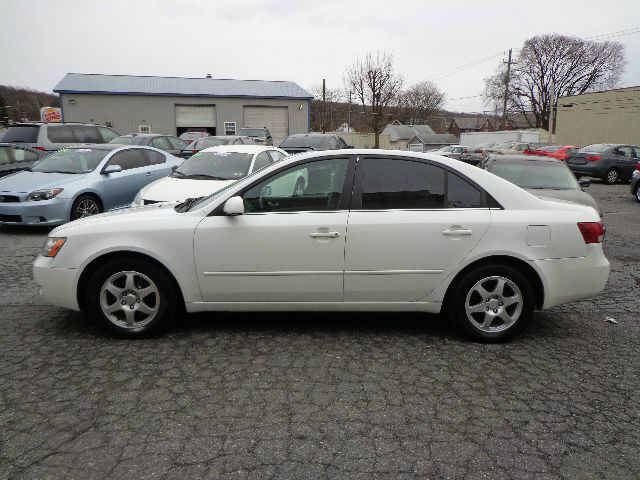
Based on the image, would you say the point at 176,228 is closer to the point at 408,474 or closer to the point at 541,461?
the point at 408,474

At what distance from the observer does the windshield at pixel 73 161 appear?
916cm

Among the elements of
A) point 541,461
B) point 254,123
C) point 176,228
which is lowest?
point 541,461

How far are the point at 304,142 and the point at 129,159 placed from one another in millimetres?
7180

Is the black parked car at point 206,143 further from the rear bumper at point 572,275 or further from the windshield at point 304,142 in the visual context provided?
the rear bumper at point 572,275

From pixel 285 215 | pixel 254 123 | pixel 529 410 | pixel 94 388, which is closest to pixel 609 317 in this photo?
pixel 529 410

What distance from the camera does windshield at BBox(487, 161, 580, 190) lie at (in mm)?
7973

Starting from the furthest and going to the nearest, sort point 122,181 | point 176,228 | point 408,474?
point 122,181 < point 176,228 < point 408,474

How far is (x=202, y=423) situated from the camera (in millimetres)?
2898

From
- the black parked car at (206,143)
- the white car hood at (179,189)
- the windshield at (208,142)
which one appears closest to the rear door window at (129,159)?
the white car hood at (179,189)

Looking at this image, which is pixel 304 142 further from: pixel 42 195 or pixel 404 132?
pixel 404 132

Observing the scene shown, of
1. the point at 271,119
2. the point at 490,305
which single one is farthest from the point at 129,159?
the point at 271,119

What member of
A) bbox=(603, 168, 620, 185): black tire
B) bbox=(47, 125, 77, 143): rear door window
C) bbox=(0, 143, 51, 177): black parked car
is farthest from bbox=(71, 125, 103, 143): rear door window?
bbox=(603, 168, 620, 185): black tire

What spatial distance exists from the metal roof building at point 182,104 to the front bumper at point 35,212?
28935 millimetres

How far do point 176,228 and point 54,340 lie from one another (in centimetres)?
138
